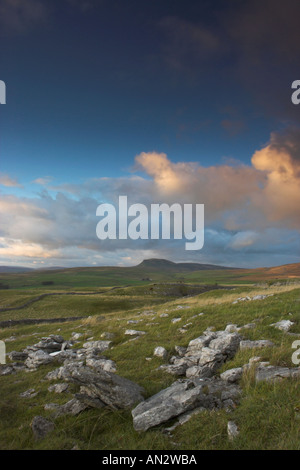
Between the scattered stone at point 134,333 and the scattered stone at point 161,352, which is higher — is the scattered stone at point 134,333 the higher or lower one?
the lower one

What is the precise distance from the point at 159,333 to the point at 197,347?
4.15 meters

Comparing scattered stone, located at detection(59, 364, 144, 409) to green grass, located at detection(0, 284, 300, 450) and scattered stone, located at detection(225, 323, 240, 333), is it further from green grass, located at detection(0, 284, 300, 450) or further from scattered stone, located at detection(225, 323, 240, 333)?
scattered stone, located at detection(225, 323, 240, 333)

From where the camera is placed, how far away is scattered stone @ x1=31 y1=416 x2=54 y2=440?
246 inches

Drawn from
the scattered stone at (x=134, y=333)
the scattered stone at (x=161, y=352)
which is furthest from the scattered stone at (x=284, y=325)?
the scattered stone at (x=134, y=333)

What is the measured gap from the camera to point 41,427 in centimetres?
646

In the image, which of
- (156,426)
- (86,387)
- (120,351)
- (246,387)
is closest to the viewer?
(156,426)

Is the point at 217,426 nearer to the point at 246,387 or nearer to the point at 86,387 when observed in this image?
the point at 246,387

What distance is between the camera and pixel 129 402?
711cm

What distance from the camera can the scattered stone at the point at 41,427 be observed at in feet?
20.5

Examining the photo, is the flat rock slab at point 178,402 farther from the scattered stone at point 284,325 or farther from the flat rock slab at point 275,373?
the scattered stone at point 284,325

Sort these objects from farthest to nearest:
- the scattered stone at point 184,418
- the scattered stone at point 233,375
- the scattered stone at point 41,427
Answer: the scattered stone at point 233,375
the scattered stone at point 41,427
the scattered stone at point 184,418

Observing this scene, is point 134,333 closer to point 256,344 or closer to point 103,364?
point 103,364

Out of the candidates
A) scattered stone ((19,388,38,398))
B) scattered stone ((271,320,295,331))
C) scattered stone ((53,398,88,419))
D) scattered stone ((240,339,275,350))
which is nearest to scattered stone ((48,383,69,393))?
scattered stone ((19,388,38,398))
